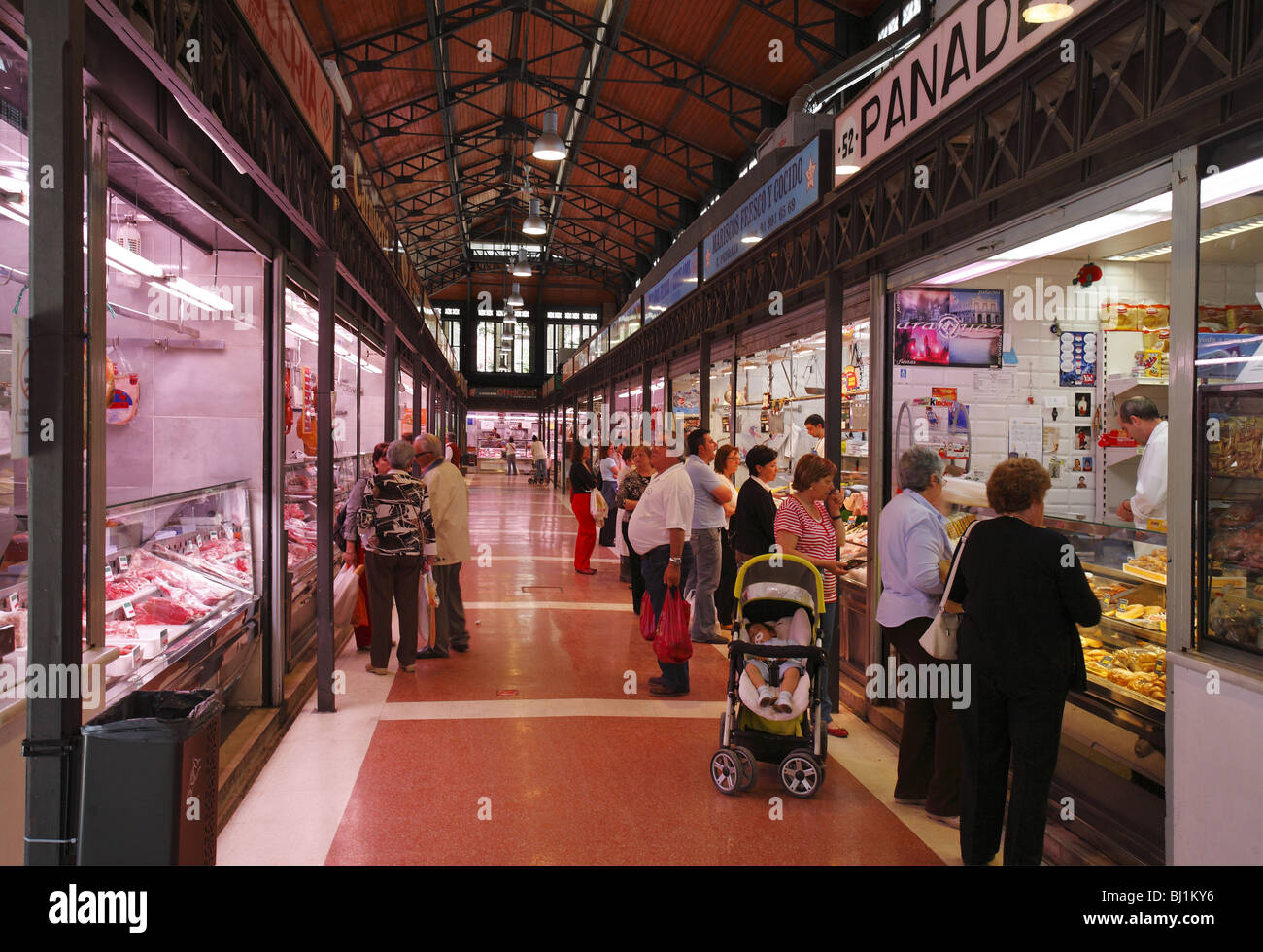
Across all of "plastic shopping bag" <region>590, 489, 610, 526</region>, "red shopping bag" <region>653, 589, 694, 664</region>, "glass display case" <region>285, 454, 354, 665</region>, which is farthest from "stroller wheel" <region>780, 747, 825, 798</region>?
"plastic shopping bag" <region>590, 489, 610, 526</region>

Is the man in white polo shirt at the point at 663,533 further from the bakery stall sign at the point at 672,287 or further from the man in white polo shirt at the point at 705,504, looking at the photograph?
the bakery stall sign at the point at 672,287

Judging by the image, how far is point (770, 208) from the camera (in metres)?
7.33

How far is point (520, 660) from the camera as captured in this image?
7082 mm

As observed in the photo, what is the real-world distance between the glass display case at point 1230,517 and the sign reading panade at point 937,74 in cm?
155

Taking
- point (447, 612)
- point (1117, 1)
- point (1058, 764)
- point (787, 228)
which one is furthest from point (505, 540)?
point (1117, 1)

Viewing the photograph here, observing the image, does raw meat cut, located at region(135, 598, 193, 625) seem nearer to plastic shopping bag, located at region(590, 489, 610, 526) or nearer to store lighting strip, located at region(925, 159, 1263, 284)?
store lighting strip, located at region(925, 159, 1263, 284)

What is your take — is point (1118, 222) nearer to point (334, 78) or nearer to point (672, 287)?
point (334, 78)

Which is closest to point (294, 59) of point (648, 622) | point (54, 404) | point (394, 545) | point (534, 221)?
point (54, 404)

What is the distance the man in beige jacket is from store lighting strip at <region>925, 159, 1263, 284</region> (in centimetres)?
384

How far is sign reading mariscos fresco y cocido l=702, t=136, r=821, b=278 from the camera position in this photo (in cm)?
639

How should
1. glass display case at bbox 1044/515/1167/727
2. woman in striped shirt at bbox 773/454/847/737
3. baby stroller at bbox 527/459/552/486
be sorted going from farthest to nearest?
1. baby stroller at bbox 527/459/552/486
2. woman in striped shirt at bbox 773/454/847/737
3. glass display case at bbox 1044/515/1167/727

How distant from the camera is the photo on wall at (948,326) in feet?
18.9
